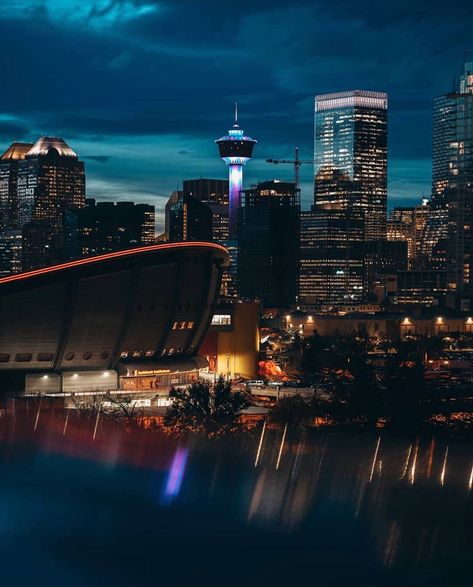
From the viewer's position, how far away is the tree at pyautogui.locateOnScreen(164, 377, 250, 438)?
2554 inches

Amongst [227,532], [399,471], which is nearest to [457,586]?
[227,532]

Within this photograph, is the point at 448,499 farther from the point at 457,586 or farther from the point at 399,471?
the point at 457,586

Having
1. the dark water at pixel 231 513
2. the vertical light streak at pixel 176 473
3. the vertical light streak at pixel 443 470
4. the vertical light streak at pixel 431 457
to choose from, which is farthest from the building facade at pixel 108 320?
the vertical light streak at pixel 443 470

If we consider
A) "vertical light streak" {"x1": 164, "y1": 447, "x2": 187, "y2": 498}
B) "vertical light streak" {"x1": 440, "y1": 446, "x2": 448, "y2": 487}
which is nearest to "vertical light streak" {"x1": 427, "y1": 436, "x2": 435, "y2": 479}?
"vertical light streak" {"x1": 440, "y1": 446, "x2": 448, "y2": 487}

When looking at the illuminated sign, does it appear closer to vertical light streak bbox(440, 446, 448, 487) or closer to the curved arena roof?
the curved arena roof

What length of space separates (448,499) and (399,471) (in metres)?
5.92

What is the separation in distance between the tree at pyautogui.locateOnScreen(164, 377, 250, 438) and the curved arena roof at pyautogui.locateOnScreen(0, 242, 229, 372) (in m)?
8.76

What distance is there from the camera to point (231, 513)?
1748 inches

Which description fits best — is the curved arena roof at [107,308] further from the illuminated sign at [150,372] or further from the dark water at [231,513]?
the dark water at [231,513]

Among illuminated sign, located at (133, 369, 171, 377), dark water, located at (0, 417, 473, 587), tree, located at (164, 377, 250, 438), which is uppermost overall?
illuminated sign, located at (133, 369, 171, 377)

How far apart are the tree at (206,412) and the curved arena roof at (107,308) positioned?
8758 mm

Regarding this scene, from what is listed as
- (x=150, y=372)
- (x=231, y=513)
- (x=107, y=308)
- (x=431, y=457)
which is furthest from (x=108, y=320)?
(x=231, y=513)

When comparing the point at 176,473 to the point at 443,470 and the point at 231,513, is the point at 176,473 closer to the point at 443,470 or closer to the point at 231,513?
the point at 231,513

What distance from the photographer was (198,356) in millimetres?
84312
